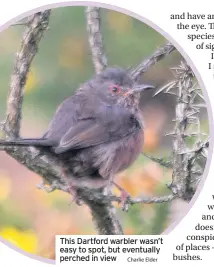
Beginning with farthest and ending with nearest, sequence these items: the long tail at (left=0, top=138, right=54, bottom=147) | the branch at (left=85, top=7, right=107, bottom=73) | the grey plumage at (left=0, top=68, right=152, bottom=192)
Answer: the branch at (left=85, top=7, right=107, bottom=73) → the grey plumage at (left=0, top=68, right=152, bottom=192) → the long tail at (left=0, top=138, right=54, bottom=147)

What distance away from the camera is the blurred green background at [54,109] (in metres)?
2.00

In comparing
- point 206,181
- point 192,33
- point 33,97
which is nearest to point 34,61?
point 33,97

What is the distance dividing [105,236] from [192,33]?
76 centimetres

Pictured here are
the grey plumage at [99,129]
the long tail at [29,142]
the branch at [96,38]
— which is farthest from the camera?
the branch at [96,38]

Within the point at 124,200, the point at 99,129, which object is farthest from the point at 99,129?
the point at 124,200

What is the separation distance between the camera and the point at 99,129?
195 cm

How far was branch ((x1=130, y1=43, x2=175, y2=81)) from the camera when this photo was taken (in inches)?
78.4

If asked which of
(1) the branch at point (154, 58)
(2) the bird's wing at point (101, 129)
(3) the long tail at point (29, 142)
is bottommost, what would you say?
(3) the long tail at point (29, 142)

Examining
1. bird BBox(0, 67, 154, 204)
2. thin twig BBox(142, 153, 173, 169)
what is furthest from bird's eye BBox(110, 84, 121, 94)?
thin twig BBox(142, 153, 173, 169)

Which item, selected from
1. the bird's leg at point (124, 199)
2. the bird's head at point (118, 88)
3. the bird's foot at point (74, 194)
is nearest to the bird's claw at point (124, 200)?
the bird's leg at point (124, 199)

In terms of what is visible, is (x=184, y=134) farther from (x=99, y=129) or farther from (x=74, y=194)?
(x=74, y=194)

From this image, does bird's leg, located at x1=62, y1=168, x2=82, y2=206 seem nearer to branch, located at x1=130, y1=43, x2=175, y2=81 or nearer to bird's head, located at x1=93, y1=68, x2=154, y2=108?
bird's head, located at x1=93, y1=68, x2=154, y2=108

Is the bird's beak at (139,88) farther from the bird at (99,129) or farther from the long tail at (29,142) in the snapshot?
the long tail at (29,142)

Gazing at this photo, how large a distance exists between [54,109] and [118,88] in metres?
0.23
